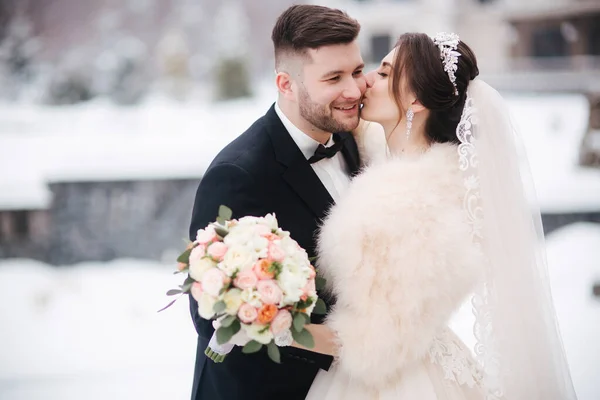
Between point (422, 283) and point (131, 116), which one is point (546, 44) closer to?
point (131, 116)

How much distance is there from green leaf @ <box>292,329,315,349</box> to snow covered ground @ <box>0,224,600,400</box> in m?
2.80

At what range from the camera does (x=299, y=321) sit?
153cm

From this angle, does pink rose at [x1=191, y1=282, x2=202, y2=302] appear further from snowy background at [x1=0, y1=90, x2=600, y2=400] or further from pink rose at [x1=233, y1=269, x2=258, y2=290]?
snowy background at [x1=0, y1=90, x2=600, y2=400]

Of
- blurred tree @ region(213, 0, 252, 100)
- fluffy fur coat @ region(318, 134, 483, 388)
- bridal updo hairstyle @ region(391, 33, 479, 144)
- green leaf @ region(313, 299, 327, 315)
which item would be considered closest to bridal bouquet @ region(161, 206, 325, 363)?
green leaf @ region(313, 299, 327, 315)

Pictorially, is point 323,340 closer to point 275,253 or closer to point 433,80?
point 275,253

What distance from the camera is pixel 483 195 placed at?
6.14 feet

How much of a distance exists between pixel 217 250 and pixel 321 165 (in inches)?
28.9

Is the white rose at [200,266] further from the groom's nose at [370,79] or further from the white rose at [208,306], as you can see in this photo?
the groom's nose at [370,79]

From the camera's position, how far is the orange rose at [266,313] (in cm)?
148

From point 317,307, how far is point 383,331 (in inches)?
8.2

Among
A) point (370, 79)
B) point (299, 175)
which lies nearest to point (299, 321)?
point (299, 175)

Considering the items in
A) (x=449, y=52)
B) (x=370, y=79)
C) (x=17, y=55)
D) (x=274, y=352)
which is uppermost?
(x=449, y=52)

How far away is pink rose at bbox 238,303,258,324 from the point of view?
1.47 m

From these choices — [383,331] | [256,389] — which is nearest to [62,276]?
[256,389]
